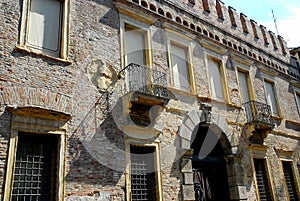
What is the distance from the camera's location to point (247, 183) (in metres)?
10.5

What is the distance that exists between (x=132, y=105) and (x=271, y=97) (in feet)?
28.2

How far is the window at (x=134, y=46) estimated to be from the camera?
932 cm

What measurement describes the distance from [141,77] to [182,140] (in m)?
2.36

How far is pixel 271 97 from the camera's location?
14117 millimetres

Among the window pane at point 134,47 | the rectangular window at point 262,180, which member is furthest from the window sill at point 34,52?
the rectangular window at point 262,180

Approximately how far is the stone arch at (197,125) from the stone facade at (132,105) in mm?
36

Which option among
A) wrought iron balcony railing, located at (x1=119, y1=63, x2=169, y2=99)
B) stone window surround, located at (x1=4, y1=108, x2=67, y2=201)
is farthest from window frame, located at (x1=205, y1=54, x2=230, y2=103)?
stone window surround, located at (x1=4, y1=108, x2=67, y2=201)

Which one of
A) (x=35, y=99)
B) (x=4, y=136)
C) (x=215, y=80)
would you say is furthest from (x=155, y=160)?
(x=215, y=80)

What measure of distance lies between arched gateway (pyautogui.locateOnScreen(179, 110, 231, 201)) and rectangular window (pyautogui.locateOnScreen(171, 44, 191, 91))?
42.5 inches

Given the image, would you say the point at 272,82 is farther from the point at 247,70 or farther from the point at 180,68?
the point at 180,68

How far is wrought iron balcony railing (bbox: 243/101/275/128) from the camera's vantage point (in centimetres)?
1149

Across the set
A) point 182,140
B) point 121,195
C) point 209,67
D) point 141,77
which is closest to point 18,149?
point 121,195

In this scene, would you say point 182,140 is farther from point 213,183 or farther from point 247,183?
point 247,183

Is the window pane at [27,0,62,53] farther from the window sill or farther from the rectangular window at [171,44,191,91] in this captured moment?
the rectangular window at [171,44,191,91]
